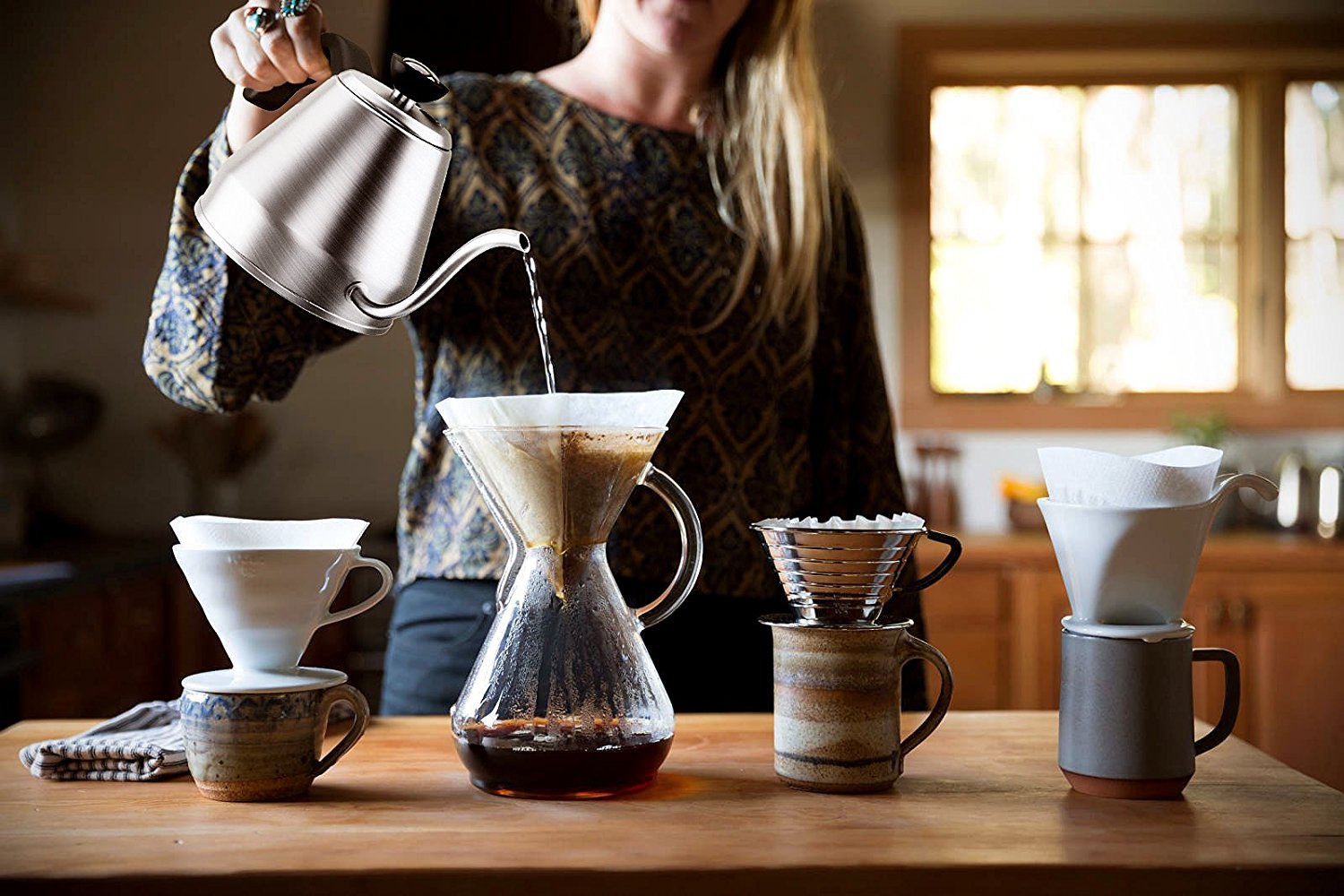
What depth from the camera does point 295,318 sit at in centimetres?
117

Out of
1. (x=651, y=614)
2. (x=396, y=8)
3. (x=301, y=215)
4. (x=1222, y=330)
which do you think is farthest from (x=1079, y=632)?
(x=1222, y=330)

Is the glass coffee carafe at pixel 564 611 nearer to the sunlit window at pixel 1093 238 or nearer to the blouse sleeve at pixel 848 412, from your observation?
the blouse sleeve at pixel 848 412

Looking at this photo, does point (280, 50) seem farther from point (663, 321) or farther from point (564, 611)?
point (663, 321)

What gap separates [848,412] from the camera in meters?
1.41

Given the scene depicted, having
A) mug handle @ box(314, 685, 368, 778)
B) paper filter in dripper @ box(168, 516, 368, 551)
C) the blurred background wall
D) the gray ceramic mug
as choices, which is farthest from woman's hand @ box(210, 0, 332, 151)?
the blurred background wall

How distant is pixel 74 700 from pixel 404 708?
1.66 m

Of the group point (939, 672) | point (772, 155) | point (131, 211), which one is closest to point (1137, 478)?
point (939, 672)

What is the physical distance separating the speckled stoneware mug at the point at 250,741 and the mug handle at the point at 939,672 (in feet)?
1.21

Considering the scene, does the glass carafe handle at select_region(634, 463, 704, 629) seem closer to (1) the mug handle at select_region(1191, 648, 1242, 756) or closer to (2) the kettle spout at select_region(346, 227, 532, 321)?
(2) the kettle spout at select_region(346, 227, 532, 321)

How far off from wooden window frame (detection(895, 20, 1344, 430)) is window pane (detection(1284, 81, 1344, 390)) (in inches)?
2.6

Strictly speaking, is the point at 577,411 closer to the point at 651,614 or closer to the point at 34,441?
the point at 651,614

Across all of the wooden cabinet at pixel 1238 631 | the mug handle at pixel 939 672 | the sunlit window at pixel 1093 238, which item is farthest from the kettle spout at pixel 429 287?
the sunlit window at pixel 1093 238

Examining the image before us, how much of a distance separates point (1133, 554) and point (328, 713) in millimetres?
511

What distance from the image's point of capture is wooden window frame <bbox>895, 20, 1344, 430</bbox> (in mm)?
3602
